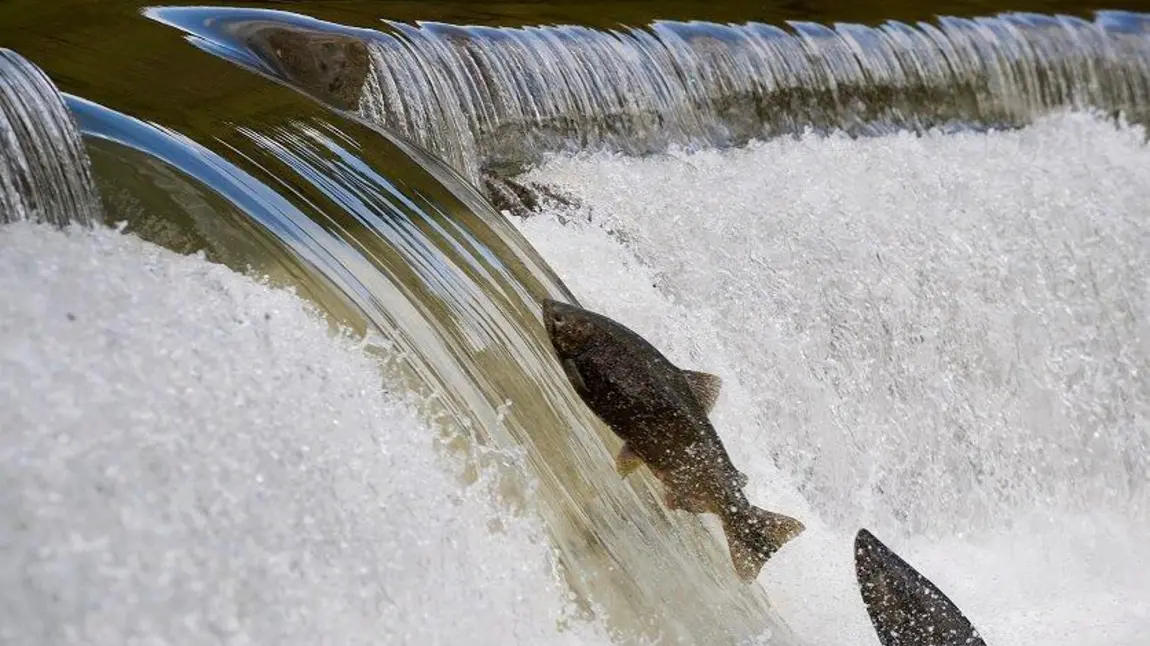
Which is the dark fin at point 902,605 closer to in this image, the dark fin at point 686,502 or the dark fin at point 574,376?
the dark fin at point 686,502

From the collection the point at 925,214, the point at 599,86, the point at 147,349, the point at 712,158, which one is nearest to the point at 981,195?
the point at 925,214

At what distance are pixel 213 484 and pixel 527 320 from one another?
1.13 m

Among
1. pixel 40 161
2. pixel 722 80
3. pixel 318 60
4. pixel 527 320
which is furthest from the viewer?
pixel 722 80

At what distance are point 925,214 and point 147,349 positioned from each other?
117 inches

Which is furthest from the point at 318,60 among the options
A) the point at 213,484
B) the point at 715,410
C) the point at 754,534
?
the point at 213,484

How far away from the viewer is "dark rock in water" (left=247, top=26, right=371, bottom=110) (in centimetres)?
464

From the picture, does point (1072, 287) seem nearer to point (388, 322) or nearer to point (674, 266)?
point (674, 266)

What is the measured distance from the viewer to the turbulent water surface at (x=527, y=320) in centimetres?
279

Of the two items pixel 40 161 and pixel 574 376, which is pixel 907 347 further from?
pixel 40 161

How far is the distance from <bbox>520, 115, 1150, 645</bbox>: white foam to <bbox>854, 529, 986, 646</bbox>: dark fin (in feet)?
0.91

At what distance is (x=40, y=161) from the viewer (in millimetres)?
3422

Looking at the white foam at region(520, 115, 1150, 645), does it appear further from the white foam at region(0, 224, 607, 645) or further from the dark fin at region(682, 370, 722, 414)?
the white foam at region(0, 224, 607, 645)

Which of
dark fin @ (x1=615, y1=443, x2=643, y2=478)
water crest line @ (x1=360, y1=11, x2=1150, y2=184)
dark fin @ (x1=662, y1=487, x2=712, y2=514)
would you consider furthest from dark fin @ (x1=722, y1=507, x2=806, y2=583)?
water crest line @ (x1=360, y1=11, x2=1150, y2=184)

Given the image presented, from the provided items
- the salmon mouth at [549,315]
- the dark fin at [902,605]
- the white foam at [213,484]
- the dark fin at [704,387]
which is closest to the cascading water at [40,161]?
the white foam at [213,484]
